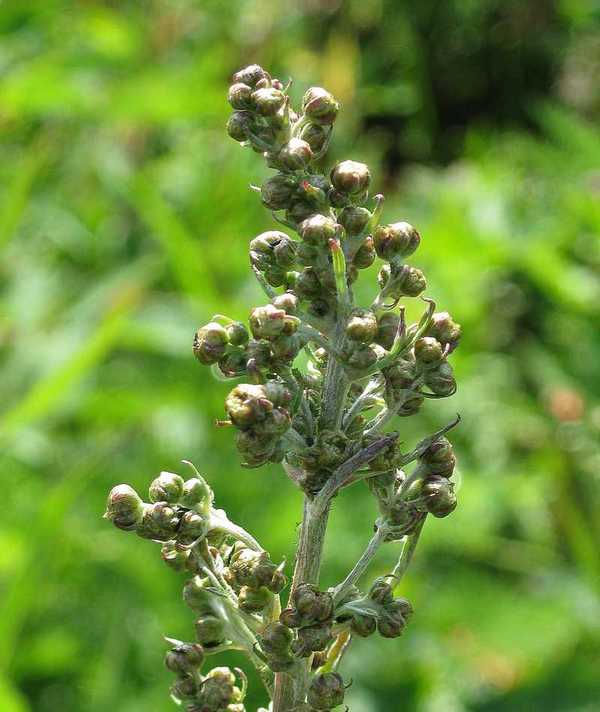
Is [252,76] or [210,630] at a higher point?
[252,76]

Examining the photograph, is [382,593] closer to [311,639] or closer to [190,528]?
[311,639]

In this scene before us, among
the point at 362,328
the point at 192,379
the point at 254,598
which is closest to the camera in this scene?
the point at 362,328

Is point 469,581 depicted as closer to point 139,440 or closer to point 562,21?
point 139,440

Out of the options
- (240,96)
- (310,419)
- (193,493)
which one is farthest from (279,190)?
(193,493)

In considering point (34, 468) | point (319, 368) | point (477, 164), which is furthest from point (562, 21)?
point (319, 368)

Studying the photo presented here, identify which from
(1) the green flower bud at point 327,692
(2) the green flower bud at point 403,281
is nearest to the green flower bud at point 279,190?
(2) the green flower bud at point 403,281

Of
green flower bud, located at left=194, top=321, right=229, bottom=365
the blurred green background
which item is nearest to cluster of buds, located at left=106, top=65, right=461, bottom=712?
green flower bud, located at left=194, top=321, right=229, bottom=365

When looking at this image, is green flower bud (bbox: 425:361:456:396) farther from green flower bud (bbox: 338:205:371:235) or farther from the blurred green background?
the blurred green background
